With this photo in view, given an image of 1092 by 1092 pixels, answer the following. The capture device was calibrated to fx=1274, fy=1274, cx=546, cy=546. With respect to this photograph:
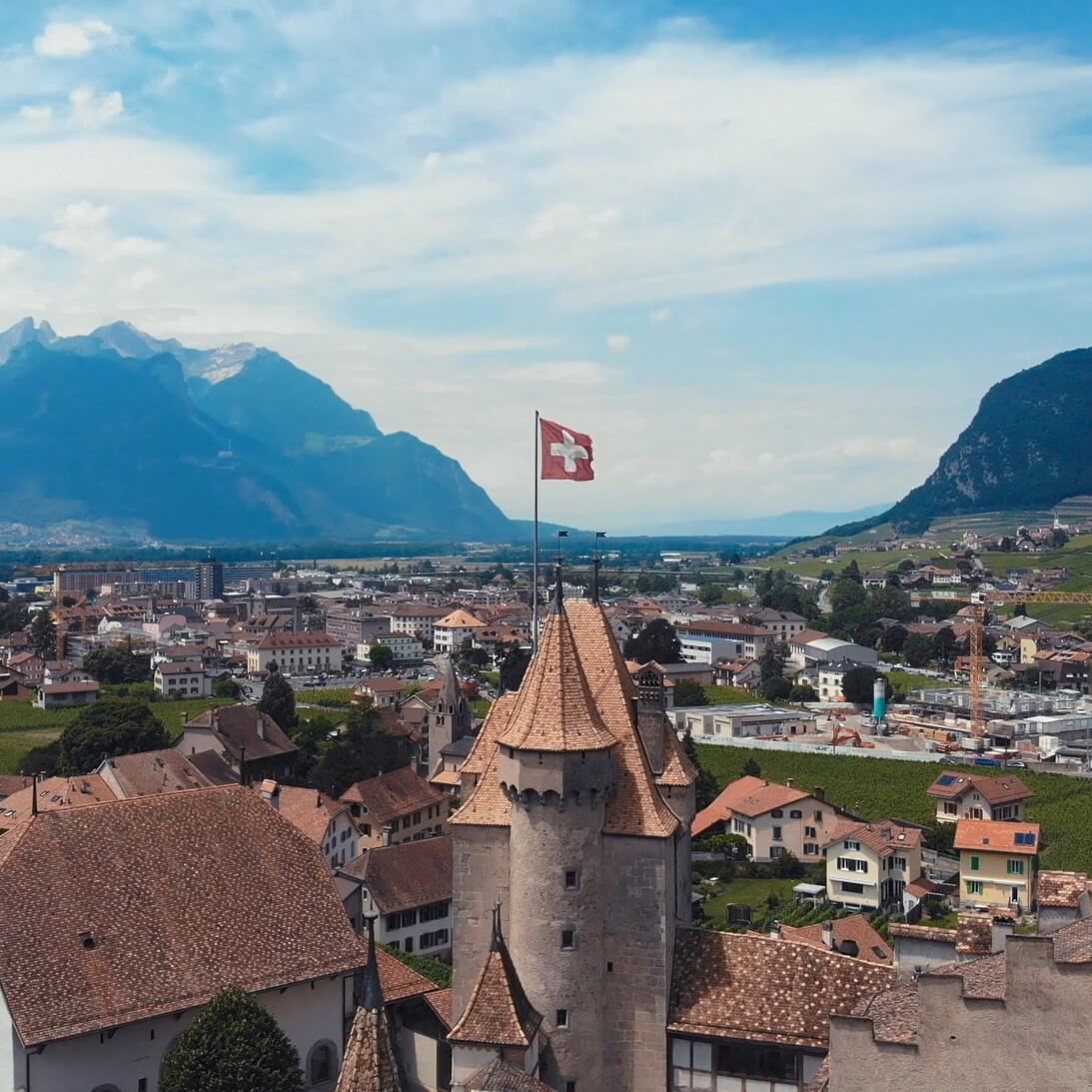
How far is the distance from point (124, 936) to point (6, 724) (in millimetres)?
96157

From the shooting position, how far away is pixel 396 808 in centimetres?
7200

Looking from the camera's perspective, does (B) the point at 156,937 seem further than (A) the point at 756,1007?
Yes

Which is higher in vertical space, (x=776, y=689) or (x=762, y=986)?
(x=762, y=986)

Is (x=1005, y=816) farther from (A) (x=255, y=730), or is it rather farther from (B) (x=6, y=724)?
(B) (x=6, y=724)

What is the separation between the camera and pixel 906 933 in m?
25.4

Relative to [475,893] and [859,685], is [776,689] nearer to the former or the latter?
[859,685]

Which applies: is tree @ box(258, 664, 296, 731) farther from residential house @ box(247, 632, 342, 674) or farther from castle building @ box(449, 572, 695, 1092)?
castle building @ box(449, 572, 695, 1092)

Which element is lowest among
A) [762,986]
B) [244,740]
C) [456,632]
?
[456,632]

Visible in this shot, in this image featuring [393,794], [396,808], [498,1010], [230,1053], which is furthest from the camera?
[393,794]

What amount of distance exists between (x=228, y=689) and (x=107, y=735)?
57.9 metres

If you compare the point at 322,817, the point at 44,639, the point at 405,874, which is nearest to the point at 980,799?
the point at 322,817

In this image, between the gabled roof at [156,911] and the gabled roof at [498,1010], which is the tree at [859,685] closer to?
the gabled roof at [156,911]

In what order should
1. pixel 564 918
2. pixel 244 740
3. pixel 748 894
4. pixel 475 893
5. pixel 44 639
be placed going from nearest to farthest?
1. pixel 564 918
2. pixel 475 893
3. pixel 748 894
4. pixel 244 740
5. pixel 44 639

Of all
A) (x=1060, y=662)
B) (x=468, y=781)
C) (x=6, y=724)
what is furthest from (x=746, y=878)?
(x=1060, y=662)
